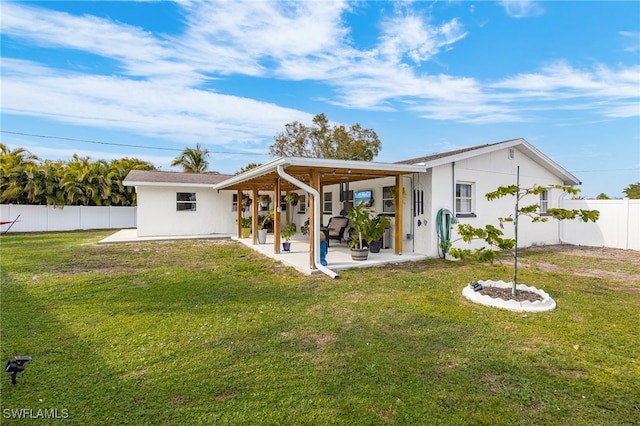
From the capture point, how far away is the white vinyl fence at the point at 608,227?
34.4 feet

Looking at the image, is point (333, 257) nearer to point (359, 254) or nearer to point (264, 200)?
point (359, 254)

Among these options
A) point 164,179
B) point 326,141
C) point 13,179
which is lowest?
point 164,179

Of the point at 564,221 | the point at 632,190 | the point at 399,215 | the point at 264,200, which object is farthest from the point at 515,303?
the point at 632,190

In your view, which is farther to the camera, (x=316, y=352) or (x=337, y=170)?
(x=337, y=170)

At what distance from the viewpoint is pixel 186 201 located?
14.3 metres

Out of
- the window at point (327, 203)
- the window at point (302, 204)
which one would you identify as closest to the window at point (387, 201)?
the window at point (327, 203)

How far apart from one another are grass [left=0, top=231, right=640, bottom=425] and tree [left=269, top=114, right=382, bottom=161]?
2236 cm

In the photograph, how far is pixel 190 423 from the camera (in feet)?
7.06

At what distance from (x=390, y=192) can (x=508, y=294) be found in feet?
16.6

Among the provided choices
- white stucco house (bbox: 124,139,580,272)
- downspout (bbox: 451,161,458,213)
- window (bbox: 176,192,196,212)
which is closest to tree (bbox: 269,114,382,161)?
white stucco house (bbox: 124,139,580,272)

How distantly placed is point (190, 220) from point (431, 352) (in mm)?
13135

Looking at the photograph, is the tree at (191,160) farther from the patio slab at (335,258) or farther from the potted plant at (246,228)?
the patio slab at (335,258)

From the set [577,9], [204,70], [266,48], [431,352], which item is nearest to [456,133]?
[577,9]

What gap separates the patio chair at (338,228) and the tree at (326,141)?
1631 cm
